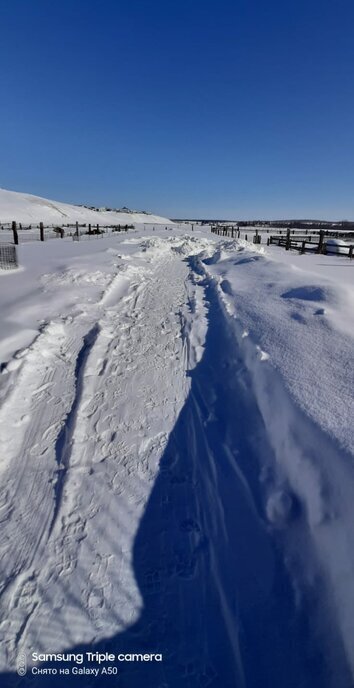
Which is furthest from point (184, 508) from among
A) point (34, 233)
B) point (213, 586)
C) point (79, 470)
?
point (34, 233)

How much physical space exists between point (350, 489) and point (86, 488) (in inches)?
79.8

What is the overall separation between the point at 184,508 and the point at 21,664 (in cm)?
133

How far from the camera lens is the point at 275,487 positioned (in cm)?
284

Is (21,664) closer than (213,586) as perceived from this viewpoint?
Yes

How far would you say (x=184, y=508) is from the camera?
2.70 metres

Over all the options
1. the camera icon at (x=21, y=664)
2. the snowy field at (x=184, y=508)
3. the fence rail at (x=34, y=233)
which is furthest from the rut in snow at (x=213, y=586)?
the fence rail at (x=34, y=233)

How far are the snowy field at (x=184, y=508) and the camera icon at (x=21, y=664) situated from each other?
1.3 inches

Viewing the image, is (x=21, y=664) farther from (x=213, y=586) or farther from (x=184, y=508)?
(x=184, y=508)

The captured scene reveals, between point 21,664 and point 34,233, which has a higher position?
point 34,233

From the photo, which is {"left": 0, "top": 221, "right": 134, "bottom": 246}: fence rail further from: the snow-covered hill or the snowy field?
the snowy field

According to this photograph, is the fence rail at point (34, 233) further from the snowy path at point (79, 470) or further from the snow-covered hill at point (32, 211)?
the snowy path at point (79, 470)

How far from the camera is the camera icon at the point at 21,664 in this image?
1.76 meters

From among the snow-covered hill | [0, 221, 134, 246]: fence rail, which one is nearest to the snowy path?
[0, 221, 134, 246]: fence rail

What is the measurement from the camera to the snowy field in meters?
1.90
